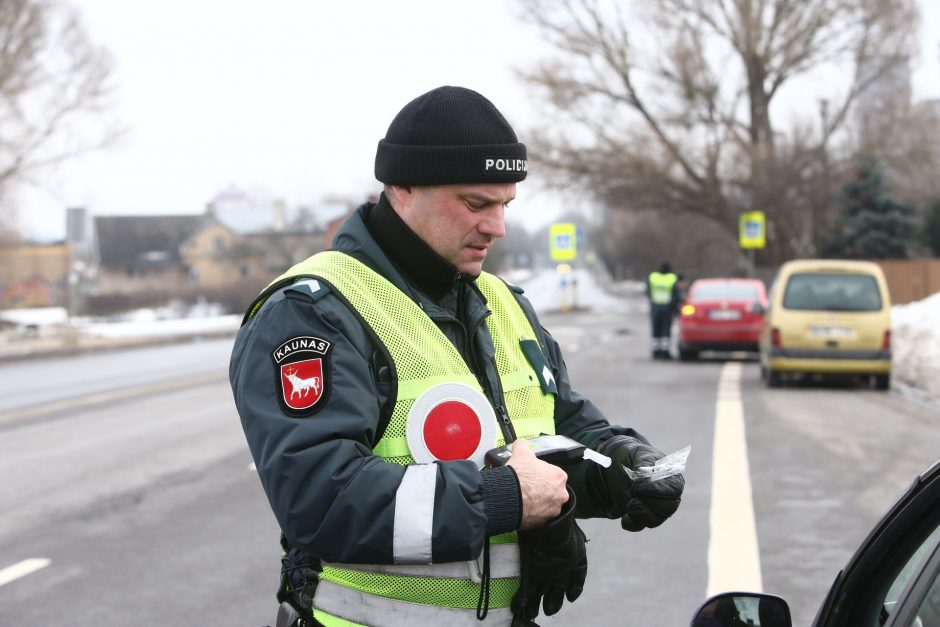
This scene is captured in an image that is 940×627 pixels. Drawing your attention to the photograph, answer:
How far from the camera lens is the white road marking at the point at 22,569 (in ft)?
20.6

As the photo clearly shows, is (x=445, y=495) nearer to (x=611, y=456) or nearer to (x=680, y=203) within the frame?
(x=611, y=456)

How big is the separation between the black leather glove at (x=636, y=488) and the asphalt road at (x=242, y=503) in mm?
2845

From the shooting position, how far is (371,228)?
2629 millimetres

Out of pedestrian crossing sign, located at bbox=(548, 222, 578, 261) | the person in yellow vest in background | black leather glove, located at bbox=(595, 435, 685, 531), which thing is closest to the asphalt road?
black leather glove, located at bbox=(595, 435, 685, 531)

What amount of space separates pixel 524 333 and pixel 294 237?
99.0 metres

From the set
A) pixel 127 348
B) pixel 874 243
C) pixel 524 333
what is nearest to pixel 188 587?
pixel 524 333

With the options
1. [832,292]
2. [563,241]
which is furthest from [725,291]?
[563,241]

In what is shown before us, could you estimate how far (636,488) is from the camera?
8.49 ft

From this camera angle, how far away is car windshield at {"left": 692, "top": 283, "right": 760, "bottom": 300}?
20.5m

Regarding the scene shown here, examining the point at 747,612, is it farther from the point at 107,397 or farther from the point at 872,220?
the point at 872,220

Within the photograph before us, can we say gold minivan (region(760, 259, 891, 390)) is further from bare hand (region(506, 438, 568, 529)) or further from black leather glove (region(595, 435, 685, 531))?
bare hand (region(506, 438, 568, 529))

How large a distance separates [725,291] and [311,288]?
62.5ft

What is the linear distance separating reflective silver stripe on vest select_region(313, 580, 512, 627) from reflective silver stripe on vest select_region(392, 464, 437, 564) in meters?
0.21

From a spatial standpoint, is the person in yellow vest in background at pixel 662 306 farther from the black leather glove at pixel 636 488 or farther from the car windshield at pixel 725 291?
the black leather glove at pixel 636 488
